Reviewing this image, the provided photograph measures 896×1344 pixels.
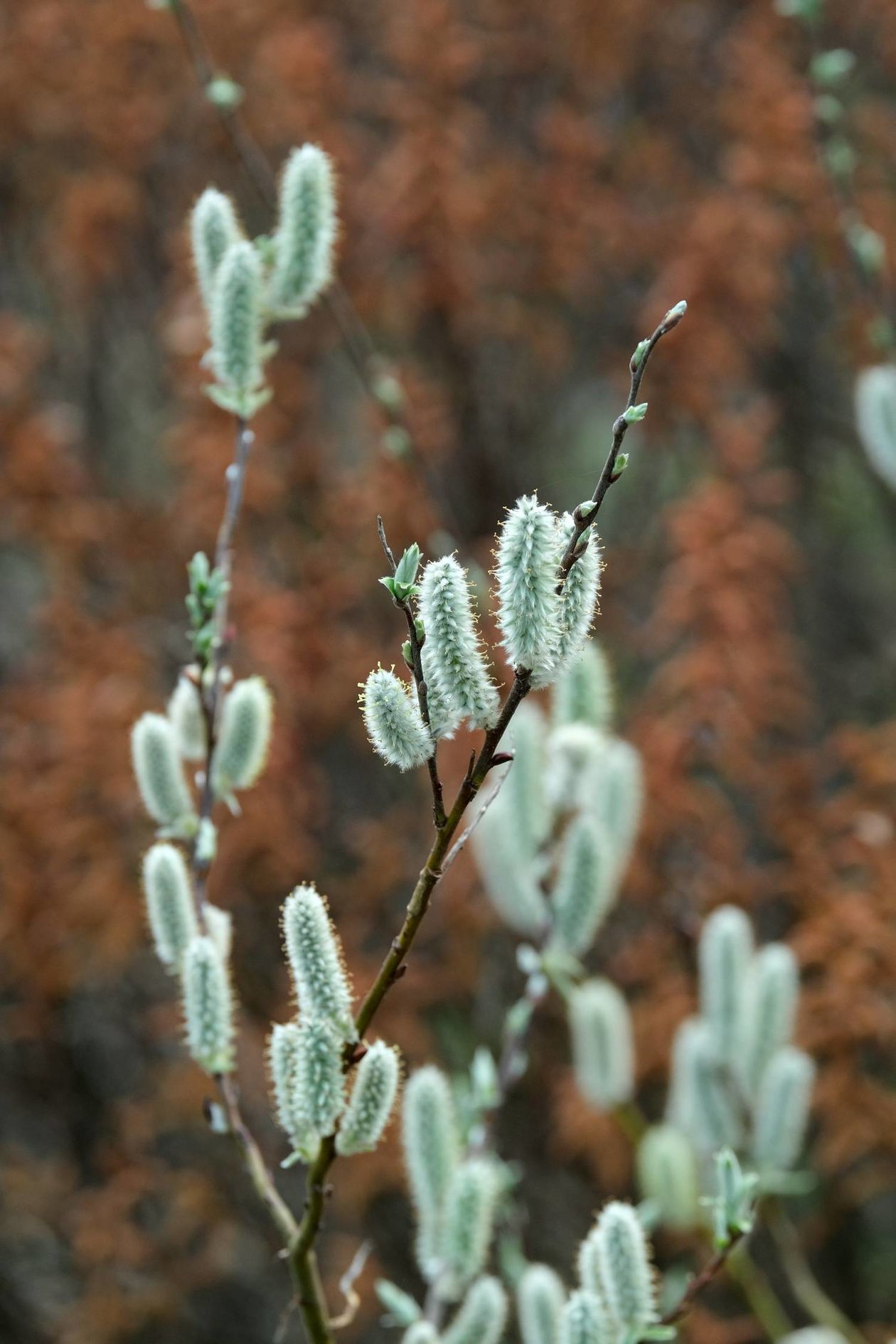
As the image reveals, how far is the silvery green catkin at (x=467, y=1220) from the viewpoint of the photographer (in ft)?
3.79

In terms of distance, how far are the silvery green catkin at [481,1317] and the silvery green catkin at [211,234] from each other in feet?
2.84

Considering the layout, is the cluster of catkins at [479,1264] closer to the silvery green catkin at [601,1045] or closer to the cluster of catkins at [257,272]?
the silvery green catkin at [601,1045]

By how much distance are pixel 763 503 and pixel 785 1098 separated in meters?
1.19

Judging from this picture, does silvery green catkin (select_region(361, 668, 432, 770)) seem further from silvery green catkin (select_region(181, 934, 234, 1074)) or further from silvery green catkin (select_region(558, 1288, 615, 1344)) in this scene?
silvery green catkin (select_region(558, 1288, 615, 1344))

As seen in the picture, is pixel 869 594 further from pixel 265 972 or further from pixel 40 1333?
pixel 40 1333

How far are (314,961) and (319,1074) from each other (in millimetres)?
74

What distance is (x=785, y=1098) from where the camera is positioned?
1562mm

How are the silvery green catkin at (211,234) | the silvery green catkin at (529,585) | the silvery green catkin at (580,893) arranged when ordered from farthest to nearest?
the silvery green catkin at (580,893), the silvery green catkin at (211,234), the silvery green catkin at (529,585)

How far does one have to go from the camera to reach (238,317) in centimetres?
120

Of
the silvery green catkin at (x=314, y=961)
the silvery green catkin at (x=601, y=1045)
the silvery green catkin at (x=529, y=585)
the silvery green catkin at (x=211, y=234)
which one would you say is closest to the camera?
the silvery green catkin at (x=529, y=585)

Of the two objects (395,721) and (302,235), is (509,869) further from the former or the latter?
A: (395,721)

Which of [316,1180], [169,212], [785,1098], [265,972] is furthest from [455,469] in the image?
[316,1180]

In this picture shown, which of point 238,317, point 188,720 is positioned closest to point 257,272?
point 238,317

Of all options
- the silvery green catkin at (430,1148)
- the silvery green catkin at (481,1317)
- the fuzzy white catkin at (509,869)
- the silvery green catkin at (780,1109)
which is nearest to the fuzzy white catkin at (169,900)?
the silvery green catkin at (430,1148)
